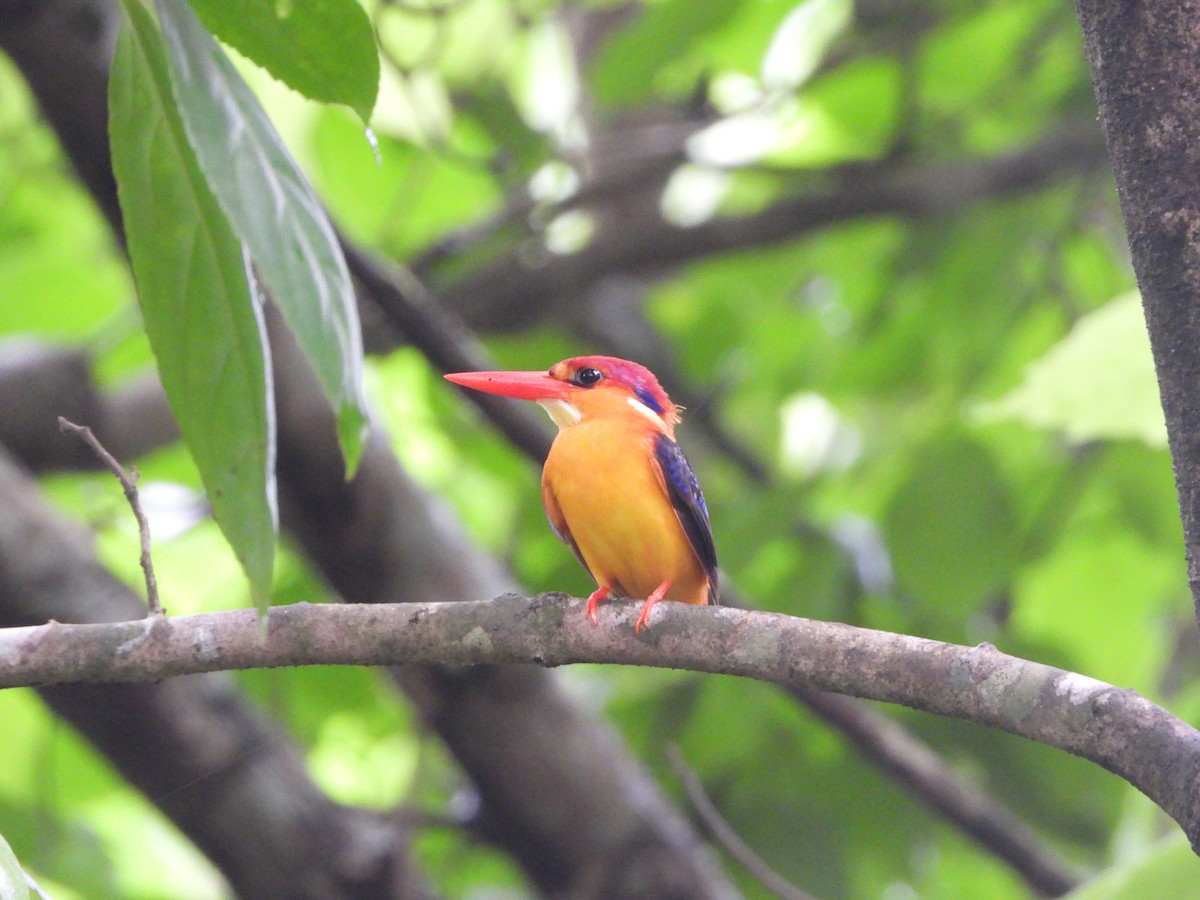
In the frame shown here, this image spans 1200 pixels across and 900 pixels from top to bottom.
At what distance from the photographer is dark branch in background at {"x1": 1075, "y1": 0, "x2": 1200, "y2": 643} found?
154 cm

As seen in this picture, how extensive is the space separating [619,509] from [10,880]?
2.04 meters

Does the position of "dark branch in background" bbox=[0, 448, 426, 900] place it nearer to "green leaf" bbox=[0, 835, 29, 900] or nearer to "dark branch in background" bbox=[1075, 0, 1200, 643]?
"green leaf" bbox=[0, 835, 29, 900]

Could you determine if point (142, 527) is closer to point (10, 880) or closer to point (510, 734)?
point (10, 880)

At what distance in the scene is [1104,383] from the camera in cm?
286

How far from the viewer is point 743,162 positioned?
5.38 meters

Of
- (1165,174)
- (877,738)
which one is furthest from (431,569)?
(1165,174)

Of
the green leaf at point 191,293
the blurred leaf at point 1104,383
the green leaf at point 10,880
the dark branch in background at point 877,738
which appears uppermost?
the green leaf at point 191,293

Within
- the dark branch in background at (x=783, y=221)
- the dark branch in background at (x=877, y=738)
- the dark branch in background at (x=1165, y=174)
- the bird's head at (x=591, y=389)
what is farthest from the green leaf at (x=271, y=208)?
the dark branch in background at (x=783, y=221)

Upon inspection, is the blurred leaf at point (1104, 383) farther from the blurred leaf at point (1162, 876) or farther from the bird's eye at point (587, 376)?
the bird's eye at point (587, 376)

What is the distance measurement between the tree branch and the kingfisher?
112 cm

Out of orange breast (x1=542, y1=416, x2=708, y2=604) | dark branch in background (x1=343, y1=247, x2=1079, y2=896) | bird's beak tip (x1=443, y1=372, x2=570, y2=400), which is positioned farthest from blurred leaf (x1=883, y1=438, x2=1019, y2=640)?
bird's beak tip (x1=443, y1=372, x2=570, y2=400)

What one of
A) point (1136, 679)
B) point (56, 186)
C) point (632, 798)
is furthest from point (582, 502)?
point (56, 186)

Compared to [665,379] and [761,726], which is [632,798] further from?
[665,379]

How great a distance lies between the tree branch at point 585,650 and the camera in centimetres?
172
